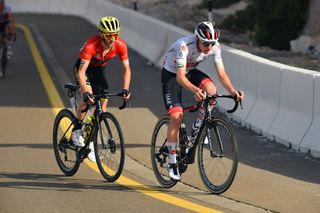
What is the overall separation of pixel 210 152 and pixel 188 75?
1.23 m

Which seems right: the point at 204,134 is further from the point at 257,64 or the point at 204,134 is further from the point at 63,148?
the point at 257,64

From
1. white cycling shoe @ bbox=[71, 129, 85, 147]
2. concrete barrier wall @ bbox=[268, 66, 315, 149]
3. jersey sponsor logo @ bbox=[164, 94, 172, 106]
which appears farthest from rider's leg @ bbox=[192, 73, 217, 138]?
concrete barrier wall @ bbox=[268, 66, 315, 149]

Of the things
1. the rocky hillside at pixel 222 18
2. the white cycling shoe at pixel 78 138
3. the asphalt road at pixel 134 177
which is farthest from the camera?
the rocky hillside at pixel 222 18

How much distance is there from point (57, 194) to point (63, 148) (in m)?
1.48

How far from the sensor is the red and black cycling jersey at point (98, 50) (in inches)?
438

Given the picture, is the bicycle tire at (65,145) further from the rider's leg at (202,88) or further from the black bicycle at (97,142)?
the rider's leg at (202,88)

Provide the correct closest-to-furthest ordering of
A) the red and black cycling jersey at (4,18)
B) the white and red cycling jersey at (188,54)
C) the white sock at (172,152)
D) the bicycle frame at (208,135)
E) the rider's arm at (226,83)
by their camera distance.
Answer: the bicycle frame at (208,135) < the rider's arm at (226,83) < the white and red cycling jersey at (188,54) < the white sock at (172,152) < the red and black cycling jersey at (4,18)

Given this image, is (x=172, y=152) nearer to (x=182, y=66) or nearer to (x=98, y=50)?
A: (x=182, y=66)

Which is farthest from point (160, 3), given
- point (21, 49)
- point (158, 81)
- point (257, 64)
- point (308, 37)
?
point (257, 64)

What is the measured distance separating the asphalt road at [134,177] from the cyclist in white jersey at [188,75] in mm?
644

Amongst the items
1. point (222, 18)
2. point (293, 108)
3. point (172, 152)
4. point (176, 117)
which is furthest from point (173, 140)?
point (222, 18)

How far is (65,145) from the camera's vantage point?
11656 millimetres

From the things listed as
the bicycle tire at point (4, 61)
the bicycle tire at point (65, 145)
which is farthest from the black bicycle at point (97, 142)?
the bicycle tire at point (4, 61)

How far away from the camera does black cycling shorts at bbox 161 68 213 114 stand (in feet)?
34.6
